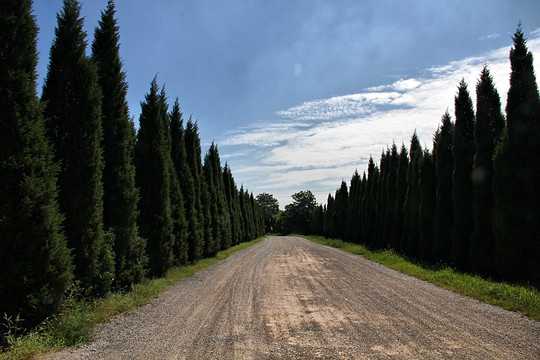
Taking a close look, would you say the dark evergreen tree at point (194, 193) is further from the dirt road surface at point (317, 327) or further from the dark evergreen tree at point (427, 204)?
the dark evergreen tree at point (427, 204)

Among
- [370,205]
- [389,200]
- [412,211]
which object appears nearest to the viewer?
[412,211]

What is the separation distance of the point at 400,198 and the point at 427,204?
6.09 meters

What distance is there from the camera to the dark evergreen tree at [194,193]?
1620cm

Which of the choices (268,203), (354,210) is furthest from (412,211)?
(268,203)

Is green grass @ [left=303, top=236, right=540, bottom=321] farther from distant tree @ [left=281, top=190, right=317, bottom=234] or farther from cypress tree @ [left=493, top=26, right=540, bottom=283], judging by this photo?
distant tree @ [left=281, top=190, right=317, bottom=234]

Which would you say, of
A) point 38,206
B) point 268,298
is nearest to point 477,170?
point 268,298

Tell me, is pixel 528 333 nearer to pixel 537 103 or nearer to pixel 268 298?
pixel 268 298

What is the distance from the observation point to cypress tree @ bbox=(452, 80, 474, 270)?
1307 centimetres

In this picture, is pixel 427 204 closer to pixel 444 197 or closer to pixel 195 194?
pixel 444 197

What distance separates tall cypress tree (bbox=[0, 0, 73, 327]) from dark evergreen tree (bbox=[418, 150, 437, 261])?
16045 mm

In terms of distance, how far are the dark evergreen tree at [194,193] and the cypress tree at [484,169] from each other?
11947mm

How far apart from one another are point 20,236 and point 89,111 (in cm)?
337

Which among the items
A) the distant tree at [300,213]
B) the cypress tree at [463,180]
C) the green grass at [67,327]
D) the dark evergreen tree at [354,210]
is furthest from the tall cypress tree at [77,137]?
the distant tree at [300,213]

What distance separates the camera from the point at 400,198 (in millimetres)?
23359
